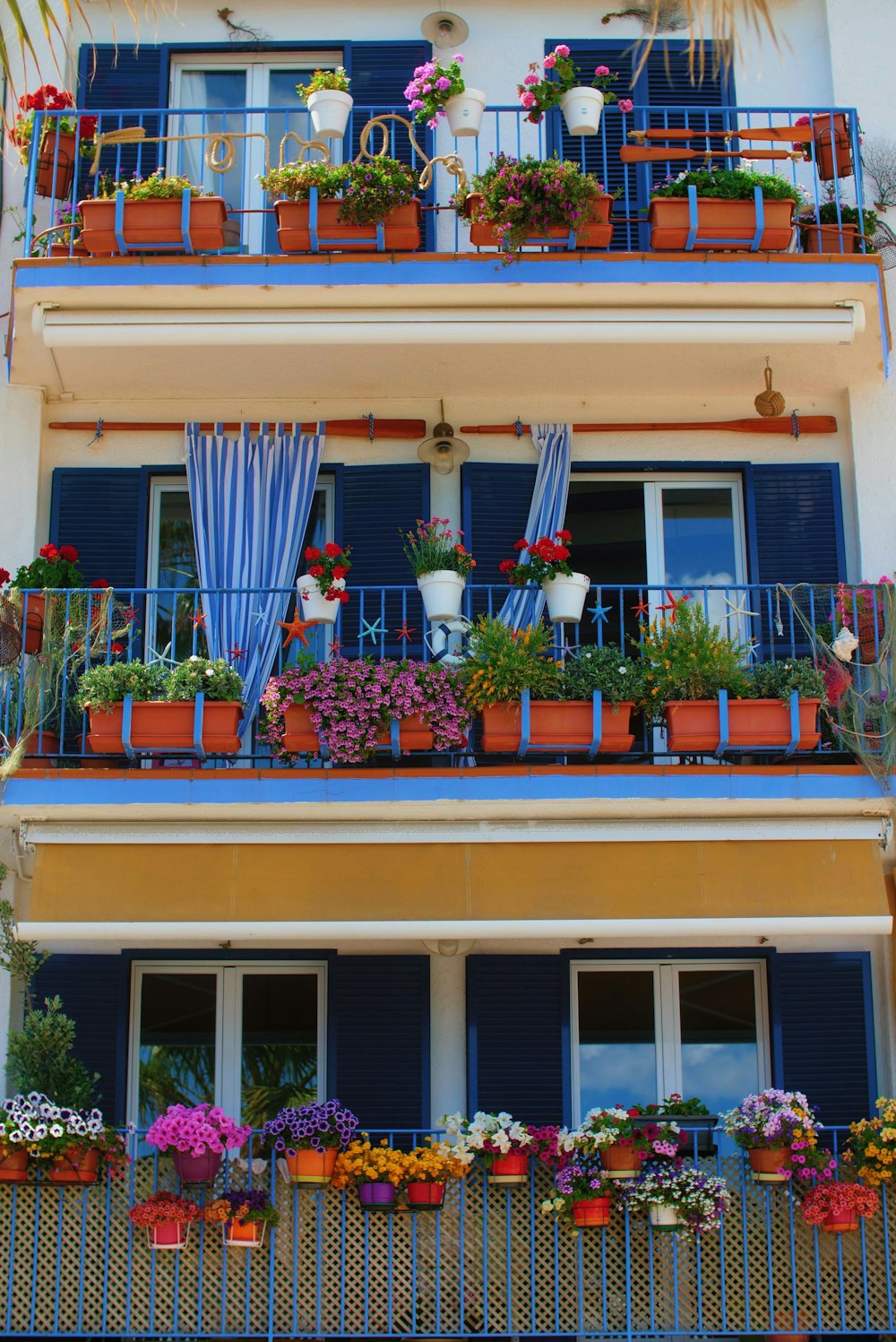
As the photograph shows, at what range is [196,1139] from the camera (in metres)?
9.20

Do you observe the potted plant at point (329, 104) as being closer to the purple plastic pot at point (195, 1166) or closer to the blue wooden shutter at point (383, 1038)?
the blue wooden shutter at point (383, 1038)

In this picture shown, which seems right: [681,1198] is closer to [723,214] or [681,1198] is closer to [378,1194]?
[378,1194]

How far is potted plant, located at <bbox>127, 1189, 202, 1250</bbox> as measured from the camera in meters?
9.11

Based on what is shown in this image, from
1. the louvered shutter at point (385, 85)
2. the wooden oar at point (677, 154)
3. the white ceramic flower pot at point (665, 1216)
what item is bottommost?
the white ceramic flower pot at point (665, 1216)

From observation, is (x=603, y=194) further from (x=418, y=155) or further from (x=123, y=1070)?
(x=123, y=1070)

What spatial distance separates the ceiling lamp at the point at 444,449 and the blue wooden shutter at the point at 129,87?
279 centimetres

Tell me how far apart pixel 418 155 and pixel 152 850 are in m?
5.23

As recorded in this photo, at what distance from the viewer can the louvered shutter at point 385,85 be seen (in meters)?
11.8

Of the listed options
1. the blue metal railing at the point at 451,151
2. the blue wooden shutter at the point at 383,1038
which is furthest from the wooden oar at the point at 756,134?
the blue wooden shutter at the point at 383,1038

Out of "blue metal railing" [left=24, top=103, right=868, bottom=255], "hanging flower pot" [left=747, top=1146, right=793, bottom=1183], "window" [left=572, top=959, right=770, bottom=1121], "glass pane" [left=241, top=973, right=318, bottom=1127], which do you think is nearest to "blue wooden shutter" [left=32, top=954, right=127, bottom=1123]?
"glass pane" [left=241, top=973, right=318, bottom=1127]

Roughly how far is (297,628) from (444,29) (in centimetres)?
489

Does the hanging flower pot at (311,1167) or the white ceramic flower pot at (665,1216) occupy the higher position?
the hanging flower pot at (311,1167)

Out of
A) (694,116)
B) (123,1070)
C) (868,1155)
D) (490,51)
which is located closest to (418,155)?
(490,51)

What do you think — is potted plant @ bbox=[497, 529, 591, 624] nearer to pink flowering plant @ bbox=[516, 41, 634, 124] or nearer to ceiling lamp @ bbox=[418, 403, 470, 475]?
ceiling lamp @ bbox=[418, 403, 470, 475]
